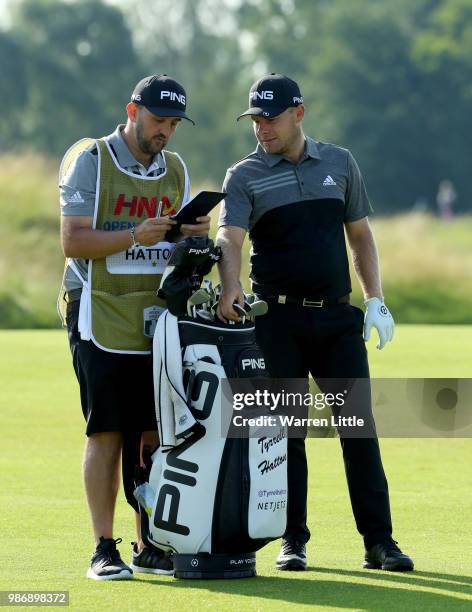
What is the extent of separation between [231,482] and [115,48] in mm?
75720

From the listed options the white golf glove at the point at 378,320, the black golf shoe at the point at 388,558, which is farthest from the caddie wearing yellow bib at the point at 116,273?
the white golf glove at the point at 378,320

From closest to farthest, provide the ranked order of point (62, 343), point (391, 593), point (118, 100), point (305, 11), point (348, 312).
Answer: point (391, 593), point (348, 312), point (62, 343), point (118, 100), point (305, 11)

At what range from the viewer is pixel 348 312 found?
21.1ft

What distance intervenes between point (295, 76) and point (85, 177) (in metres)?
79.1

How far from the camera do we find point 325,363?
253 inches

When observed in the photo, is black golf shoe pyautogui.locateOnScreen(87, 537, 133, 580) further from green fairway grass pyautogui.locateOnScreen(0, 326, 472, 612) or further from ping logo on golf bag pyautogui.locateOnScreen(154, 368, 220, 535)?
ping logo on golf bag pyautogui.locateOnScreen(154, 368, 220, 535)

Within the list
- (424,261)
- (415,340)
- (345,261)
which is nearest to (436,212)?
(424,261)

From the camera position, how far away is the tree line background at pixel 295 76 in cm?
7431

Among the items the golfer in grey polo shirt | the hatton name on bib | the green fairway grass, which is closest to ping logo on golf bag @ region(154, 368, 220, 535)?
the green fairway grass

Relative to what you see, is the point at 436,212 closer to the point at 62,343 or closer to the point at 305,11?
the point at 305,11

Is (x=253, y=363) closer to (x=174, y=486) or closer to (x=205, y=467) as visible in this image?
(x=205, y=467)

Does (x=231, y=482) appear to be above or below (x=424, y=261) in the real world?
below

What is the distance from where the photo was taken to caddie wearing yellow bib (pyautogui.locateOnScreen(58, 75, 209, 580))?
5.86 meters

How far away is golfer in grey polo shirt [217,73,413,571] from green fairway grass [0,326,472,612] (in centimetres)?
36
